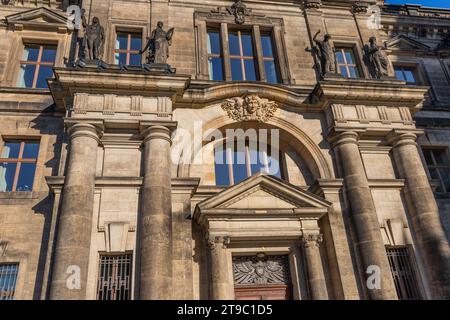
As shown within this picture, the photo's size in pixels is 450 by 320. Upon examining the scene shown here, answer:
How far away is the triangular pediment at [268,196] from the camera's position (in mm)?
11891

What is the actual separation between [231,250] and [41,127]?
7.49 m

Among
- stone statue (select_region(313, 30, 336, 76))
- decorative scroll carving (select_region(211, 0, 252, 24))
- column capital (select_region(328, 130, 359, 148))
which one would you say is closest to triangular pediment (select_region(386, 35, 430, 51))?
stone statue (select_region(313, 30, 336, 76))

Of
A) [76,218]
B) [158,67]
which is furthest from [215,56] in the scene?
[76,218]

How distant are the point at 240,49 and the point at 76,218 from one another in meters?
9.44

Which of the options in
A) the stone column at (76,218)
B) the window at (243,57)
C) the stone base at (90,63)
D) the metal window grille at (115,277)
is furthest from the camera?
the window at (243,57)

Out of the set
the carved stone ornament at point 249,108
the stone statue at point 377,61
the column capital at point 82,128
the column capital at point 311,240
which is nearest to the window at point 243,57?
the carved stone ornament at point 249,108

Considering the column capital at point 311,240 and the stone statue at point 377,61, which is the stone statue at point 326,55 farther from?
the column capital at point 311,240

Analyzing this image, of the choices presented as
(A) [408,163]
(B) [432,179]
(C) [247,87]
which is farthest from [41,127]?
(B) [432,179]

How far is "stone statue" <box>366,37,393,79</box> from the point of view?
15.4 m

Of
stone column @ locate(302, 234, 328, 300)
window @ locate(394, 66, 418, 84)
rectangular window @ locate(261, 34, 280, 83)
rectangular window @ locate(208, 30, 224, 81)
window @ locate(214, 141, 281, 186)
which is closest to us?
stone column @ locate(302, 234, 328, 300)

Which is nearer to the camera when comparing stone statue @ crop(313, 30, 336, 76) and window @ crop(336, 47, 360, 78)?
stone statue @ crop(313, 30, 336, 76)

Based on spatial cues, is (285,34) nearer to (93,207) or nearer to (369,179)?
(369,179)

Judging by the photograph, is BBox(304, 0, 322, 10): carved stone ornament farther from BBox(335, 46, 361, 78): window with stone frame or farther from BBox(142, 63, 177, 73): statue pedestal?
BBox(142, 63, 177, 73): statue pedestal

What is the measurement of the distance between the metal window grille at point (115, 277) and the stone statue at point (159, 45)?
671cm
